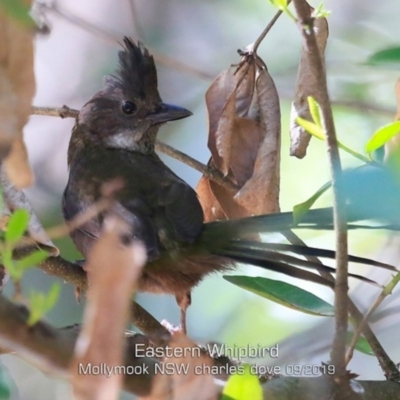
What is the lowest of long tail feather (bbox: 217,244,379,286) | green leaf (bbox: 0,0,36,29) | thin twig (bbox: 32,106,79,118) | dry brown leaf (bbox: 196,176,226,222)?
green leaf (bbox: 0,0,36,29)

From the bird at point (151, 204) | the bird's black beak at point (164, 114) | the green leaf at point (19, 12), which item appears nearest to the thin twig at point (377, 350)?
the bird at point (151, 204)

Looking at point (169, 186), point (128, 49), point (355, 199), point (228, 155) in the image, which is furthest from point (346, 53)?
point (355, 199)

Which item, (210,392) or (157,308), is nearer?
(210,392)

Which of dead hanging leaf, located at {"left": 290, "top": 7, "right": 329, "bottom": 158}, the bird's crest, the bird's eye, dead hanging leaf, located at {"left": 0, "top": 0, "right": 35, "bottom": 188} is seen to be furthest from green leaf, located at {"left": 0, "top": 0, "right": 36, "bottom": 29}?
the bird's eye

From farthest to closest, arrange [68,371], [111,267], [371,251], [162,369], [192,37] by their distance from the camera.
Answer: [192,37] < [371,251] < [162,369] < [68,371] < [111,267]

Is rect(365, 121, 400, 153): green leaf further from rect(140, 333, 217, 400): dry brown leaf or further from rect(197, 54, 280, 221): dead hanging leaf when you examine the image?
rect(197, 54, 280, 221): dead hanging leaf

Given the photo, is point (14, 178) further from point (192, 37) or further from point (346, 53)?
point (192, 37)

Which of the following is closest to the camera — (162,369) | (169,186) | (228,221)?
(162,369)

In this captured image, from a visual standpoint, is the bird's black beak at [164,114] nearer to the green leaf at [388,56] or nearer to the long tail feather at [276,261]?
the long tail feather at [276,261]
